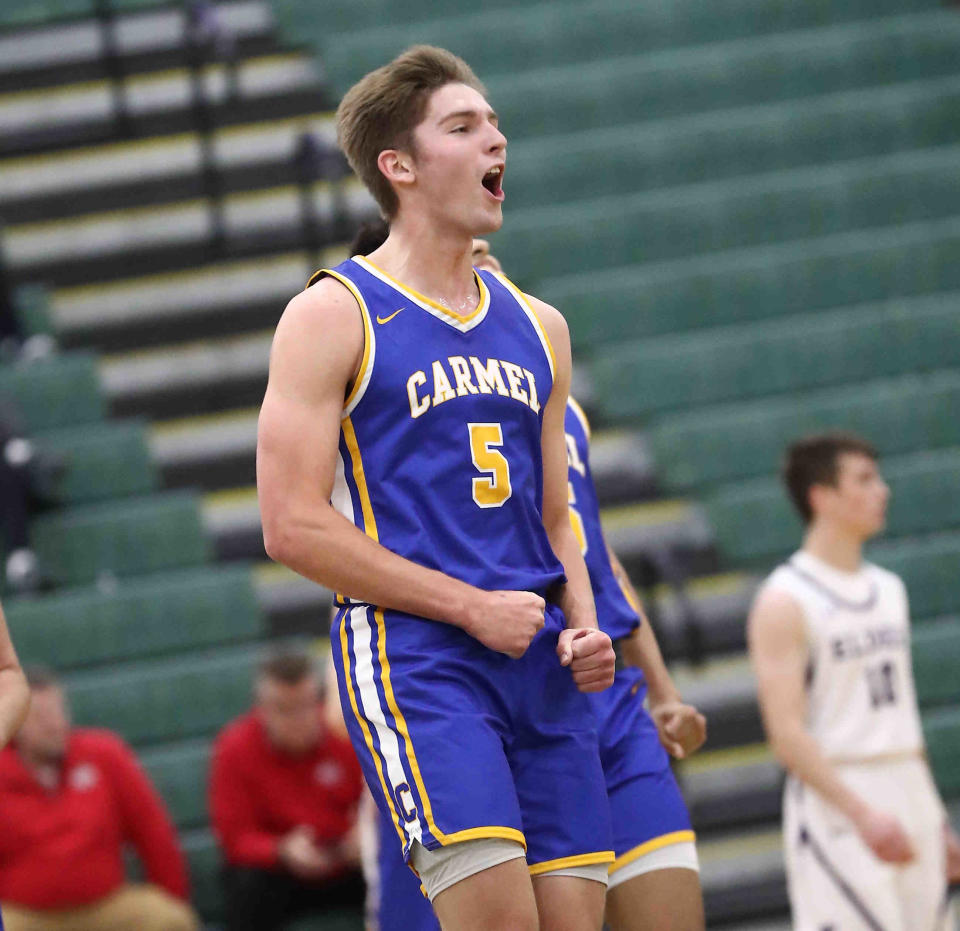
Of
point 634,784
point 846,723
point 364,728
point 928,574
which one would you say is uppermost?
point 364,728

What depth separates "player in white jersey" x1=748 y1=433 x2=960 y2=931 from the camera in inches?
213

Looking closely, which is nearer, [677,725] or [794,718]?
[677,725]

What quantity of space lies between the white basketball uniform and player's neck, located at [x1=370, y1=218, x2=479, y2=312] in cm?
287

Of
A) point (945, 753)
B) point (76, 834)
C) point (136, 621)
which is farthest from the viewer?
point (136, 621)

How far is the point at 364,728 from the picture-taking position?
295cm

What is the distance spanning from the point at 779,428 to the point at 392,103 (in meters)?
5.41

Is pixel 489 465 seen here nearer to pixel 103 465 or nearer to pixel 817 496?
pixel 817 496

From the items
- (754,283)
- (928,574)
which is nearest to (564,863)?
(928,574)

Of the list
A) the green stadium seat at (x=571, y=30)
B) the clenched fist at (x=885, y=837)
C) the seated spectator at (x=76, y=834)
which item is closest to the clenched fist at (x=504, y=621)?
the clenched fist at (x=885, y=837)

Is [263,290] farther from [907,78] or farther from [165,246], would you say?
[907,78]

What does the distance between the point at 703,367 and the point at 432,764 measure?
5.99 metres

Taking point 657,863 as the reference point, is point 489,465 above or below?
above

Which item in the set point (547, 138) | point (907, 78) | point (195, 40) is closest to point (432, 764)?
point (195, 40)

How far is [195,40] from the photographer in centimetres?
879
